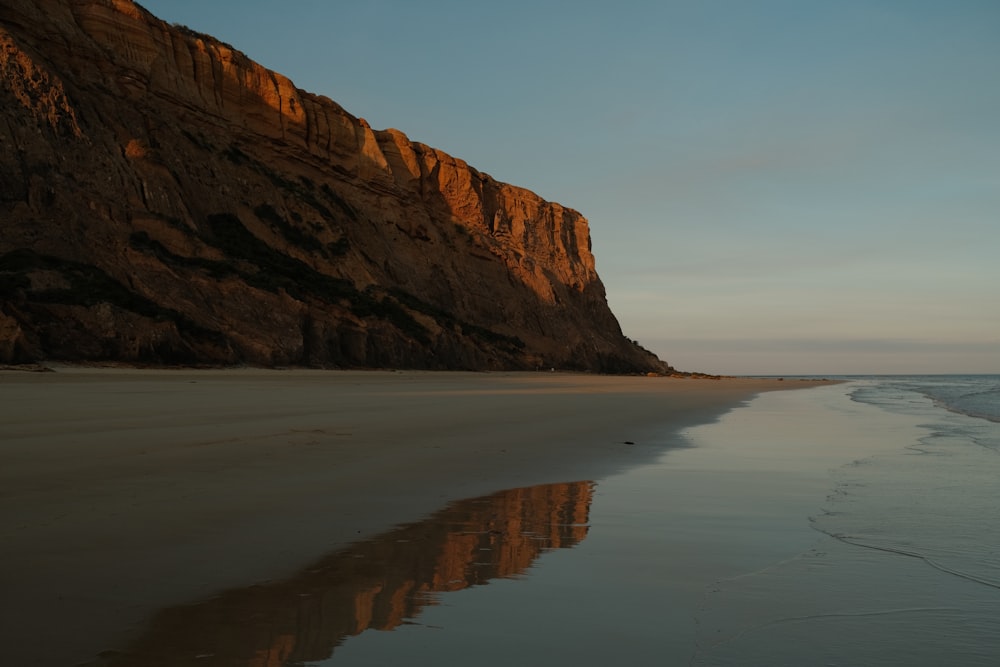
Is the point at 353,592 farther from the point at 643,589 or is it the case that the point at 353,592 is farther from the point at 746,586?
the point at 746,586

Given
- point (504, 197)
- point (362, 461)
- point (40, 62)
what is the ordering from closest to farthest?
point (362, 461) < point (40, 62) < point (504, 197)

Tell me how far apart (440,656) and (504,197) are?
66.0 m

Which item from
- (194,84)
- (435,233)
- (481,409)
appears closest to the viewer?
(481,409)

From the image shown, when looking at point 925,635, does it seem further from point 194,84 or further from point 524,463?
point 194,84

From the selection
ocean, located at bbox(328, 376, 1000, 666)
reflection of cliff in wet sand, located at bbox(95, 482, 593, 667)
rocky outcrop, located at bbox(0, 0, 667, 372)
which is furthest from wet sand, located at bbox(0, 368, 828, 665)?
rocky outcrop, located at bbox(0, 0, 667, 372)

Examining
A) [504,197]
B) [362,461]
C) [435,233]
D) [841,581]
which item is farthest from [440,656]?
[504,197]

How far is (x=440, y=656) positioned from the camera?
256 centimetres

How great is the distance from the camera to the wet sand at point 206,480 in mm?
3135

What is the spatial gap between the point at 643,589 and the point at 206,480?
3733mm

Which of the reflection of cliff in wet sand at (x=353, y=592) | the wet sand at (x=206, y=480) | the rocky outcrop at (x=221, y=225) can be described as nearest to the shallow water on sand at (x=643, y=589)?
the reflection of cliff in wet sand at (x=353, y=592)

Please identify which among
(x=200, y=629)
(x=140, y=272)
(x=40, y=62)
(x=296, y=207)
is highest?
(x=40, y=62)

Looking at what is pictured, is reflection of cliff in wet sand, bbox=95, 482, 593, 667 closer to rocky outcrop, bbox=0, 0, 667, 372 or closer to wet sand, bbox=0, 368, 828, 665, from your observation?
wet sand, bbox=0, 368, 828, 665

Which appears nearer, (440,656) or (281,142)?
(440,656)

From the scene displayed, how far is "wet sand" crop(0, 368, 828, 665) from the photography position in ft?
10.3
